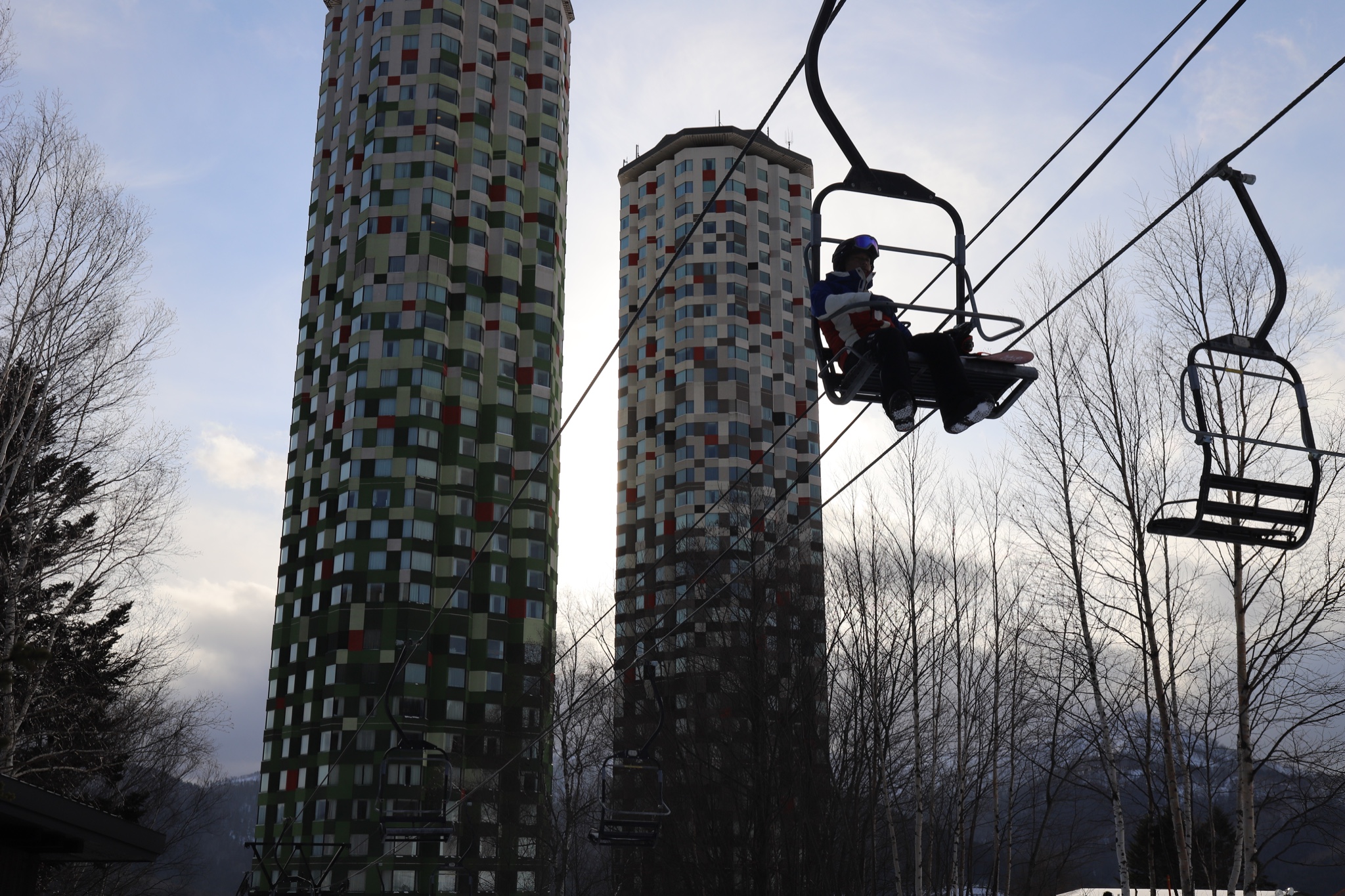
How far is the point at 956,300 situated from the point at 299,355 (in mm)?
58879

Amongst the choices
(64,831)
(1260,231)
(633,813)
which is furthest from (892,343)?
(633,813)

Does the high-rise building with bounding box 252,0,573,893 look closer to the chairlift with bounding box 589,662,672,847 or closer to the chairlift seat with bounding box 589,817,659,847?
the chairlift with bounding box 589,662,672,847

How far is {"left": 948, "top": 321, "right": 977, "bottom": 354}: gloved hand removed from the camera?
8266 millimetres

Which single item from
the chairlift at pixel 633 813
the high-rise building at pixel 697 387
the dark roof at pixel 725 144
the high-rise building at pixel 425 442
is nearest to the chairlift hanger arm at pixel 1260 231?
the chairlift at pixel 633 813

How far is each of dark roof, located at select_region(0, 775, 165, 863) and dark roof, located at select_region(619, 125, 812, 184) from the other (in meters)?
68.3

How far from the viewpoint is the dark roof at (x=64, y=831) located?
1161 cm

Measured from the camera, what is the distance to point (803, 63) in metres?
7.17

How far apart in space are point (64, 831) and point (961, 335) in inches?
447

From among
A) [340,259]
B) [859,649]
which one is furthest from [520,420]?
[859,649]

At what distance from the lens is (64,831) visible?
41.2 ft

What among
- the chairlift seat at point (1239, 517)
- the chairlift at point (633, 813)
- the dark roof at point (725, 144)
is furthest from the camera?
the dark roof at point (725, 144)

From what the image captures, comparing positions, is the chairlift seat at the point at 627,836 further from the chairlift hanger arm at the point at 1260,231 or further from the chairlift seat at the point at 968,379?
the chairlift hanger arm at the point at 1260,231

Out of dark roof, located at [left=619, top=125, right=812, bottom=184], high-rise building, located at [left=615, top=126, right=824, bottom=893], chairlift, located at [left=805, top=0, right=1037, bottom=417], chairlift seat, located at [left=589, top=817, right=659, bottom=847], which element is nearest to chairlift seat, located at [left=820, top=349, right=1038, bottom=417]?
chairlift, located at [left=805, top=0, right=1037, bottom=417]

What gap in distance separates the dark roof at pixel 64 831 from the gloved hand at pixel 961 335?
1004cm
